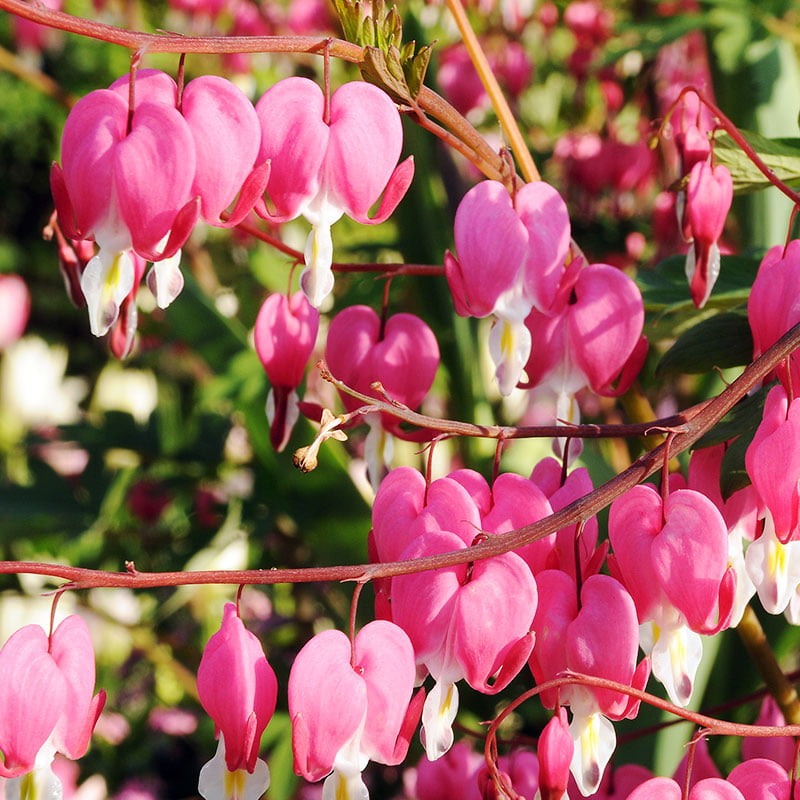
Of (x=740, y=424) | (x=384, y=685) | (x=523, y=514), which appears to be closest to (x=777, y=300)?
(x=740, y=424)

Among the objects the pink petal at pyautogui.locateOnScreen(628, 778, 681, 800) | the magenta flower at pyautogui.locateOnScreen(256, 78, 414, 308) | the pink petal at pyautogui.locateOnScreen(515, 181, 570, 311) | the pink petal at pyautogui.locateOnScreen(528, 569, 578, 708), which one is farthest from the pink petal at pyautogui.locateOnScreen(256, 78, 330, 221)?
the pink petal at pyautogui.locateOnScreen(628, 778, 681, 800)

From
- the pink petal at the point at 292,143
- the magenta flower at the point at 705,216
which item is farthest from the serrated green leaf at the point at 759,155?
the pink petal at the point at 292,143

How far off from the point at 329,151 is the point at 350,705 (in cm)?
26

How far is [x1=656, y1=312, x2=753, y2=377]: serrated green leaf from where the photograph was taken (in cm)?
61

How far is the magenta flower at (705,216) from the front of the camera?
0.59m

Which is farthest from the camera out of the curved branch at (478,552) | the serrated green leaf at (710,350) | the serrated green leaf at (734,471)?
the serrated green leaf at (710,350)

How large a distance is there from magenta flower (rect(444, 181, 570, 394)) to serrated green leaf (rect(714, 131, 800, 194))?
0.15 m

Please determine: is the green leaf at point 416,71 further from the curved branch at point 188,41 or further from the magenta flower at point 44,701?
the magenta flower at point 44,701

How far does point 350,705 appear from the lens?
0.43m

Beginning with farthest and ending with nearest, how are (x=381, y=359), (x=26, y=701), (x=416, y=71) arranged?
1. (x=381, y=359)
2. (x=416, y=71)
3. (x=26, y=701)

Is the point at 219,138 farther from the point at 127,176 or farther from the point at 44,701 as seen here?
the point at 44,701

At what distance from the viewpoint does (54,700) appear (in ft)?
1.40

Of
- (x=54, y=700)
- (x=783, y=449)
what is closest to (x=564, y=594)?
(x=783, y=449)

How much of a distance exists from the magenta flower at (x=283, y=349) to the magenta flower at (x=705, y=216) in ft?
0.75
